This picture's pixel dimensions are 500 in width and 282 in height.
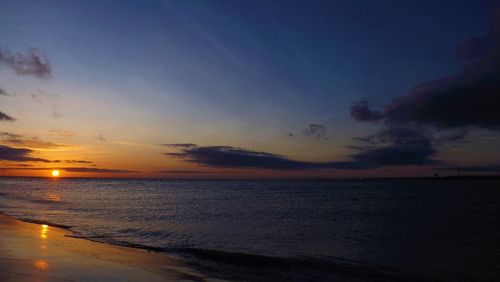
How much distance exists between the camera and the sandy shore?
1366cm

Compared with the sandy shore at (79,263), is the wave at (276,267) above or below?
below

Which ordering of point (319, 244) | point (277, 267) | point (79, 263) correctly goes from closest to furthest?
1. point (79, 263)
2. point (277, 267)
3. point (319, 244)

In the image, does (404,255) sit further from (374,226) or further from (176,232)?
(176,232)

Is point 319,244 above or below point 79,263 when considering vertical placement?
below

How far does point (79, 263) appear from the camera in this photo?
15875mm

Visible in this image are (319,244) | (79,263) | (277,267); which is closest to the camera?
(79,263)

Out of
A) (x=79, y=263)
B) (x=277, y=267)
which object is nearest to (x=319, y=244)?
(x=277, y=267)

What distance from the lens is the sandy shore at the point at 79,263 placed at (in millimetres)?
13664

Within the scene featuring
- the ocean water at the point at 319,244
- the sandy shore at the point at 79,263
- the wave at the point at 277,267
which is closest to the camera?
the sandy shore at the point at 79,263

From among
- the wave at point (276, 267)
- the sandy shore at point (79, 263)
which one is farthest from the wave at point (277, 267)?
the sandy shore at point (79, 263)

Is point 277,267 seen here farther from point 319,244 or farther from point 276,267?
point 319,244

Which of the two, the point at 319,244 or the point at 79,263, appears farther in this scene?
the point at 319,244

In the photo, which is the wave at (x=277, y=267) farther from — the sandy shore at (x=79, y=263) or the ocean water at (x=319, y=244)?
the sandy shore at (x=79, y=263)

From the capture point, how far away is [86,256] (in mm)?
17719
